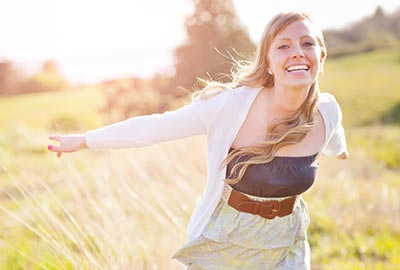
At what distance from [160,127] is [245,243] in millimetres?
541

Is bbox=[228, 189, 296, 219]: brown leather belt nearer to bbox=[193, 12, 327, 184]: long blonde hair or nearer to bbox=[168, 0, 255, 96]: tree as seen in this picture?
bbox=[193, 12, 327, 184]: long blonde hair

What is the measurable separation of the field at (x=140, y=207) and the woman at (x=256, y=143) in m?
0.50

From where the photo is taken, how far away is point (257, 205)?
2465mm

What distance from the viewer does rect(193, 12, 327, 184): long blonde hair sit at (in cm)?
244

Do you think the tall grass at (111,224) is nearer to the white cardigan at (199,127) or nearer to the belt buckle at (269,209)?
the white cardigan at (199,127)

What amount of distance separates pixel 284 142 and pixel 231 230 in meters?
0.38

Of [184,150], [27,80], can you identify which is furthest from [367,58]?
[184,150]

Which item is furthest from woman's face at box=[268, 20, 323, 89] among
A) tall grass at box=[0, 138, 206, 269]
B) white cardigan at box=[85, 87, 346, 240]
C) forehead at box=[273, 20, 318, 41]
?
tall grass at box=[0, 138, 206, 269]

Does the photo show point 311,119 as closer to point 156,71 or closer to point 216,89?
point 216,89

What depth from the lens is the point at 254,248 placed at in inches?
99.0

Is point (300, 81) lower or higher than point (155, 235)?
higher

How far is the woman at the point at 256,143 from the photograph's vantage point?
2438 mm

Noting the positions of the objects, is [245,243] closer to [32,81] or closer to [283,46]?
[283,46]

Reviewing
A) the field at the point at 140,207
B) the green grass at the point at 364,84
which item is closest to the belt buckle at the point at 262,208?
the field at the point at 140,207
